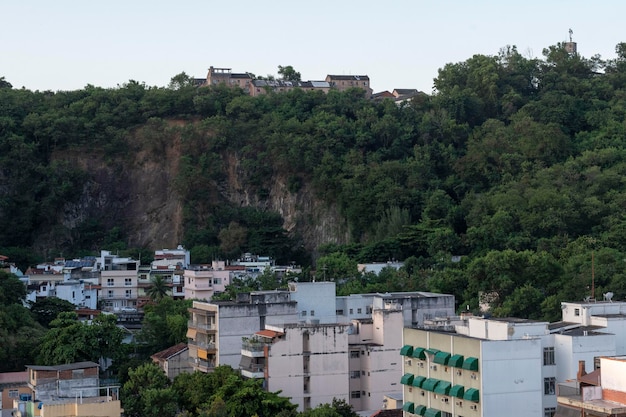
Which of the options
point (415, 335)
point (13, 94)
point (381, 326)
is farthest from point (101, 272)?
point (415, 335)

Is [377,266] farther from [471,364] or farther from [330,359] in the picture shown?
[471,364]

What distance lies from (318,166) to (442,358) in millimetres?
40966

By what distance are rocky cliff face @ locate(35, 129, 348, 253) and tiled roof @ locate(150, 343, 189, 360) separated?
25480 millimetres

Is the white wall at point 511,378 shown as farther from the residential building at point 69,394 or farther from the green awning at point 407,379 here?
the residential building at point 69,394

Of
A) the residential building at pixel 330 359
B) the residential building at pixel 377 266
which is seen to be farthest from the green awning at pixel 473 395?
the residential building at pixel 377 266

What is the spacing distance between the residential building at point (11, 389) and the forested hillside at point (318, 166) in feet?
80.6

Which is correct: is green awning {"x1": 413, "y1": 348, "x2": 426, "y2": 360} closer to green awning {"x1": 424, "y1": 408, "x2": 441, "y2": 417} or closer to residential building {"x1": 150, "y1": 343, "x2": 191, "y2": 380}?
green awning {"x1": 424, "y1": 408, "x2": 441, "y2": 417}

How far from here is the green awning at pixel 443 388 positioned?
31.6m

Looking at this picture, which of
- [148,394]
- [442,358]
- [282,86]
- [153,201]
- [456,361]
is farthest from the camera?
[282,86]

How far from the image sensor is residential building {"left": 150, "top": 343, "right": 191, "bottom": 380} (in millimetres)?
45250

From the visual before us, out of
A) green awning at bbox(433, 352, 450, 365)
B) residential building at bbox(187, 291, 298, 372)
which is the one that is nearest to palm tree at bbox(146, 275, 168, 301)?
residential building at bbox(187, 291, 298, 372)

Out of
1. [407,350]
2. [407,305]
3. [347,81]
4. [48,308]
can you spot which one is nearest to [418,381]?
[407,350]

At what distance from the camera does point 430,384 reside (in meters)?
32.6

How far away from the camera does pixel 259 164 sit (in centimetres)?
7444
